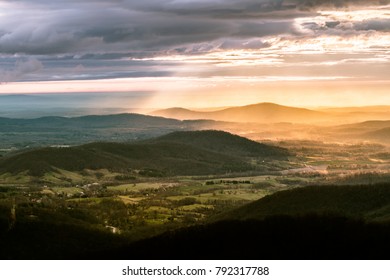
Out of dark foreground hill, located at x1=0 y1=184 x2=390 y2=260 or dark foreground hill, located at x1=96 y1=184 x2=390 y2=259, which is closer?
dark foreground hill, located at x1=96 y1=184 x2=390 y2=259

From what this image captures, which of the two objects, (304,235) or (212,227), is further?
(212,227)

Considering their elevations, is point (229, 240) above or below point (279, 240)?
above

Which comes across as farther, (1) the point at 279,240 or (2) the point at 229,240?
(2) the point at 229,240

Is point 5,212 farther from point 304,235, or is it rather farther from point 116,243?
point 304,235

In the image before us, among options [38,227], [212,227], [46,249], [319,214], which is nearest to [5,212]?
[38,227]

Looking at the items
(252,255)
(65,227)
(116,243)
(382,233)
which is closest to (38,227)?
(65,227)

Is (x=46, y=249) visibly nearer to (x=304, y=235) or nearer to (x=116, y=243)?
(x=116, y=243)

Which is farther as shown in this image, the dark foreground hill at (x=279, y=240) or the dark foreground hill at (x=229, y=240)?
the dark foreground hill at (x=229, y=240)
